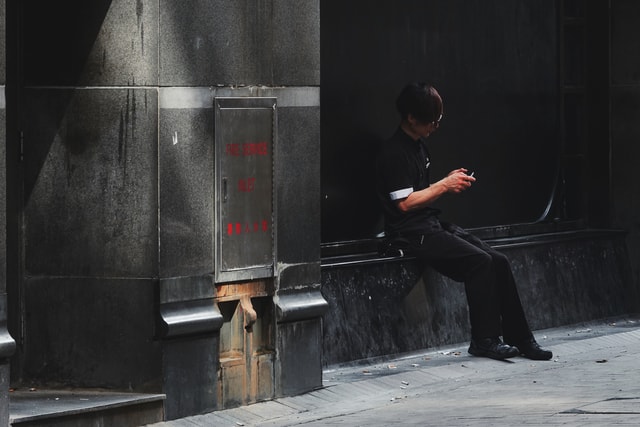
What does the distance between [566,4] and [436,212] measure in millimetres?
3039

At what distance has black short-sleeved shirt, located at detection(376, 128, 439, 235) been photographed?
37.7 ft

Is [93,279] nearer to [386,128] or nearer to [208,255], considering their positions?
[208,255]

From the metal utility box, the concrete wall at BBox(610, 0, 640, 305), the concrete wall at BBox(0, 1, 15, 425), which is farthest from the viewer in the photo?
the concrete wall at BBox(610, 0, 640, 305)

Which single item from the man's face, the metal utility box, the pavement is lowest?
the pavement

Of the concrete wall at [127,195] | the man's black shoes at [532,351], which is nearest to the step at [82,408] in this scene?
the concrete wall at [127,195]

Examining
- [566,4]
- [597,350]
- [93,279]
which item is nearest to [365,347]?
[597,350]

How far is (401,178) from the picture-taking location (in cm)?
1148

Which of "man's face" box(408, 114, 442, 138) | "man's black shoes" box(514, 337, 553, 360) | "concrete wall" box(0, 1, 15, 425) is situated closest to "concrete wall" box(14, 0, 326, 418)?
"concrete wall" box(0, 1, 15, 425)

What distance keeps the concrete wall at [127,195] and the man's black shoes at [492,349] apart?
2374 millimetres

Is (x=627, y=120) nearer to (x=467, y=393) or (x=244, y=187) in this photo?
(x=467, y=393)

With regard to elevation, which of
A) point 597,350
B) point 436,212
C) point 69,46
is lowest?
point 597,350

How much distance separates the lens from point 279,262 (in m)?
9.98

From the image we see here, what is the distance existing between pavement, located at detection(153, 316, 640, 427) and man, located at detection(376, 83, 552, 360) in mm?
181

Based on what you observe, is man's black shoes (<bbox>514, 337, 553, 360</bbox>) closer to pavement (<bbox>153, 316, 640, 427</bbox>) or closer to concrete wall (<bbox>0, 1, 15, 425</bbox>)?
pavement (<bbox>153, 316, 640, 427</bbox>)
